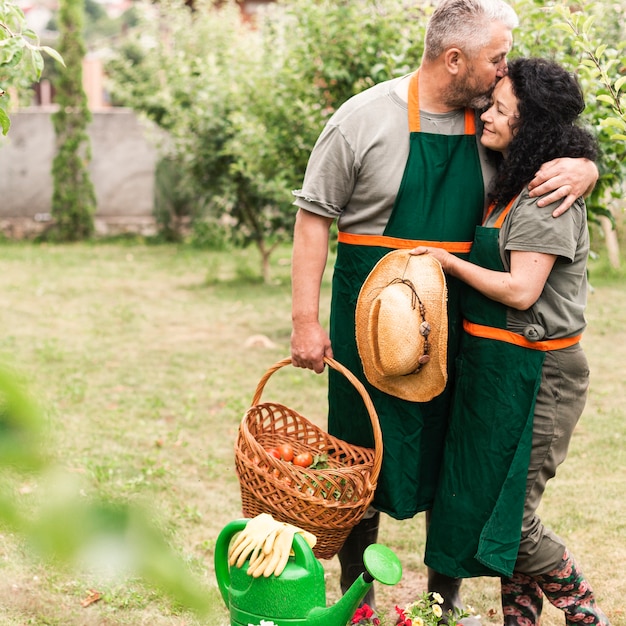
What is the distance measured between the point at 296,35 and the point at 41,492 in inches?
234

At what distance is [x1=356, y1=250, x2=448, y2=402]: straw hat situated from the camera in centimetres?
228

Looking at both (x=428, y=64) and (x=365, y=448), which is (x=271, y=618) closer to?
(x=365, y=448)

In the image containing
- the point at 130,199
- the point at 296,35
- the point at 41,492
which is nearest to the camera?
the point at 41,492

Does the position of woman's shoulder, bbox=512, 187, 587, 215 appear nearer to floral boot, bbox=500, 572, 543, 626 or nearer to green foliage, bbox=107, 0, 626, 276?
green foliage, bbox=107, 0, 626, 276

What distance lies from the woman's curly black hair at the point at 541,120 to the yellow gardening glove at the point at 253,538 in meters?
1.05

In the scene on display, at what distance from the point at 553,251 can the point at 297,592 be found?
104 cm

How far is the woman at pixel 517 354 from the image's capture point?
224 cm

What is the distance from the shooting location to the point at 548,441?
238cm

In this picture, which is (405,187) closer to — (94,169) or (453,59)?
(453,59)

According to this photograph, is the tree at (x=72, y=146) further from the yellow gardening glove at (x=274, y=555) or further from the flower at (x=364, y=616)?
the yellow gardening glove at (x=274, y=555)

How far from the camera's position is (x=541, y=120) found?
223 cm

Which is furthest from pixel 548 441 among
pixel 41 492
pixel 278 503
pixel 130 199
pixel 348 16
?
pixel 130 199

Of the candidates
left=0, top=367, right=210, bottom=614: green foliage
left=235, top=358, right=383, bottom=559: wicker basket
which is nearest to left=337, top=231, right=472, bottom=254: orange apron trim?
left=235, top=358, right=383, bottom=559: wicker basket

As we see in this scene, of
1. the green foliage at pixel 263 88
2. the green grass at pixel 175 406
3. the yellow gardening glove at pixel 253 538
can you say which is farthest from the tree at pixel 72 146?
the yellow gardening glove at pixel 253 538
